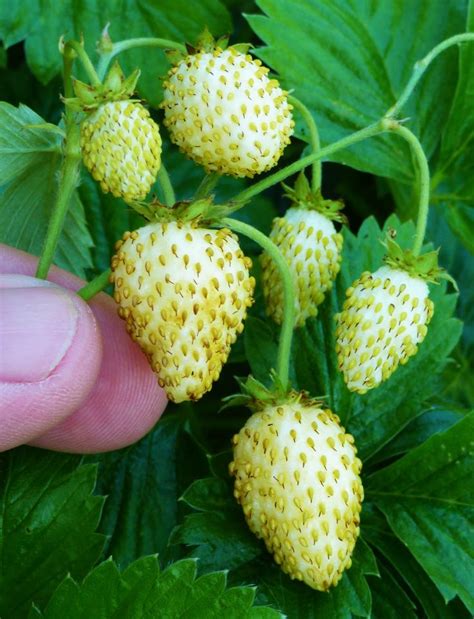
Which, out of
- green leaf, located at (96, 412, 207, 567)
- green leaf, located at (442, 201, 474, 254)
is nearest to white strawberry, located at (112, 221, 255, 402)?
green leaf, located at (96, 412, 207, 567)

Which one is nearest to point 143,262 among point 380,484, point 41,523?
Result: point 41,523

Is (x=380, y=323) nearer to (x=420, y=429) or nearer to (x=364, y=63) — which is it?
(x=420, y=429)

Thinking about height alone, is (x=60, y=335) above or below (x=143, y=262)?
below

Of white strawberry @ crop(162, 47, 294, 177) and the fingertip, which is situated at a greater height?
white strawberry @ crop(162, 47, 294, 177)

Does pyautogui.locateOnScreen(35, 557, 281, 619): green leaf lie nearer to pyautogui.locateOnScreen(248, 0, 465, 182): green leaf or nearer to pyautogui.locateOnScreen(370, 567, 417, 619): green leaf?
pyautogui.locateOnScreen(370, 567, 417, 619): green leaf

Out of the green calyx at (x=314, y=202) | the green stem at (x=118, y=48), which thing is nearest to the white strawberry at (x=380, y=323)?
the green calyx at (x=314, y=202)

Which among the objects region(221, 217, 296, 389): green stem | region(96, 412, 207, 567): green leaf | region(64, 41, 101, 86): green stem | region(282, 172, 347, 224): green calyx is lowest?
region(96, 412, 207, 567): green leaf

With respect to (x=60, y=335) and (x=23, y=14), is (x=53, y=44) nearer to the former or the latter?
(x=23, y=14)
